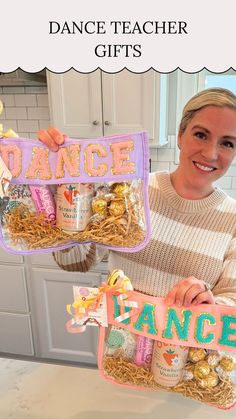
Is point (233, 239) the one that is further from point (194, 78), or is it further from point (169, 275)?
point (194, 78)

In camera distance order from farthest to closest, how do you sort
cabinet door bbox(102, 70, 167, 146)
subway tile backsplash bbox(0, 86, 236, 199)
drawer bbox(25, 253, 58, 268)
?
subway tile backsplash bbox(0, 86, 236, 199) → drawer bbox(25, 253, 58, 268) → cabinet door bbox(102, 70, 167, 146)

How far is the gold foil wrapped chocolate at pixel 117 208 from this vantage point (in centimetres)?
61

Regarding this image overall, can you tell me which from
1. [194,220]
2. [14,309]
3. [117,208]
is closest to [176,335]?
[117,208]

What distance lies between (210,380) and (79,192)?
1.22 ft

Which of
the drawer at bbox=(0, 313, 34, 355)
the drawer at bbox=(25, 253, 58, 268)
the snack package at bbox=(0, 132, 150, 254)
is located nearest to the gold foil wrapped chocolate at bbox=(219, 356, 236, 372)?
the snack package at bbox=(0, 132, 150, 254)

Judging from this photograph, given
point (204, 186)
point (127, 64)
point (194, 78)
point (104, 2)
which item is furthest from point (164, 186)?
point (194, 78)

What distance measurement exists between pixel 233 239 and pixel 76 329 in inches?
17.0

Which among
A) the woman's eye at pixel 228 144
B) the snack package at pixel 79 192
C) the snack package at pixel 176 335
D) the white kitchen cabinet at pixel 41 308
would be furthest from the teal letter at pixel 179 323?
the white kitchen cabinet at pixel 41 308

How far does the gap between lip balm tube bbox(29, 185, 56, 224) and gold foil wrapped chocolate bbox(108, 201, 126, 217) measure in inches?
4.3

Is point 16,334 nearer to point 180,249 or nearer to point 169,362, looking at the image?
point 180,249

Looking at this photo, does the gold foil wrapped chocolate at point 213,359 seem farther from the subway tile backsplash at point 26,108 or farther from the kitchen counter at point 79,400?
the subway tile backsplash at point 26,108

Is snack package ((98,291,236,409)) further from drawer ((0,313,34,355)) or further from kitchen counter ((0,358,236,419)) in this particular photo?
drawer ((0,313,34,355))

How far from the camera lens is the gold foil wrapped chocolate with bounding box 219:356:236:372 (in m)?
0.55

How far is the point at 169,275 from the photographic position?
823mm
